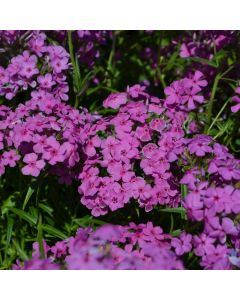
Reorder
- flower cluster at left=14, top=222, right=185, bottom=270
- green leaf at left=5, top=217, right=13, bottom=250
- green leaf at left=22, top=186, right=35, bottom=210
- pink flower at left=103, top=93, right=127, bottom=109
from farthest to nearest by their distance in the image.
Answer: pink flower at left=103, top=93, right=127, bottom=109 < green leaf at left=5, top=217, right=13, bottom=250 < green leaf at left=22, top=186, right=35, bottom=210 < flower cluster at left=14, top=222, right=185, bottom=270

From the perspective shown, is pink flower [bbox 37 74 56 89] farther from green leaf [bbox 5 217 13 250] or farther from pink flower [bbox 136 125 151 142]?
green leaf [bbox 5 217 13 250]

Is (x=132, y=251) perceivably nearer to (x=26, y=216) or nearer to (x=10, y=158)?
(x=26, y=216)

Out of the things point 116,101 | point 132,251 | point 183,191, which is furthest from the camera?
point 116,101

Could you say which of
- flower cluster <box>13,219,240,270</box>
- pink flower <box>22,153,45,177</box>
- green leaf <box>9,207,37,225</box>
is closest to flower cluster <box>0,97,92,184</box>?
pink flower <box>22,153,45,177</box>

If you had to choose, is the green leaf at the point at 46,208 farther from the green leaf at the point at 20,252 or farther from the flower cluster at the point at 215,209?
the flower cluster at the point at 215,209

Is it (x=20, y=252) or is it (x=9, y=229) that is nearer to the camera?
(x=20, y=252)

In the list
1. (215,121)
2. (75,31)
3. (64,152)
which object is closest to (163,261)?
(64,152)

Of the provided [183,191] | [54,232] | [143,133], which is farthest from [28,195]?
[183,191]

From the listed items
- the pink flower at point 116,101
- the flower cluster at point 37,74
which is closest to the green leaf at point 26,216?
the flower cluster at point 37,74

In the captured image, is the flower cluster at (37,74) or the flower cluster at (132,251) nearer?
the flower cluster at (132,251)
